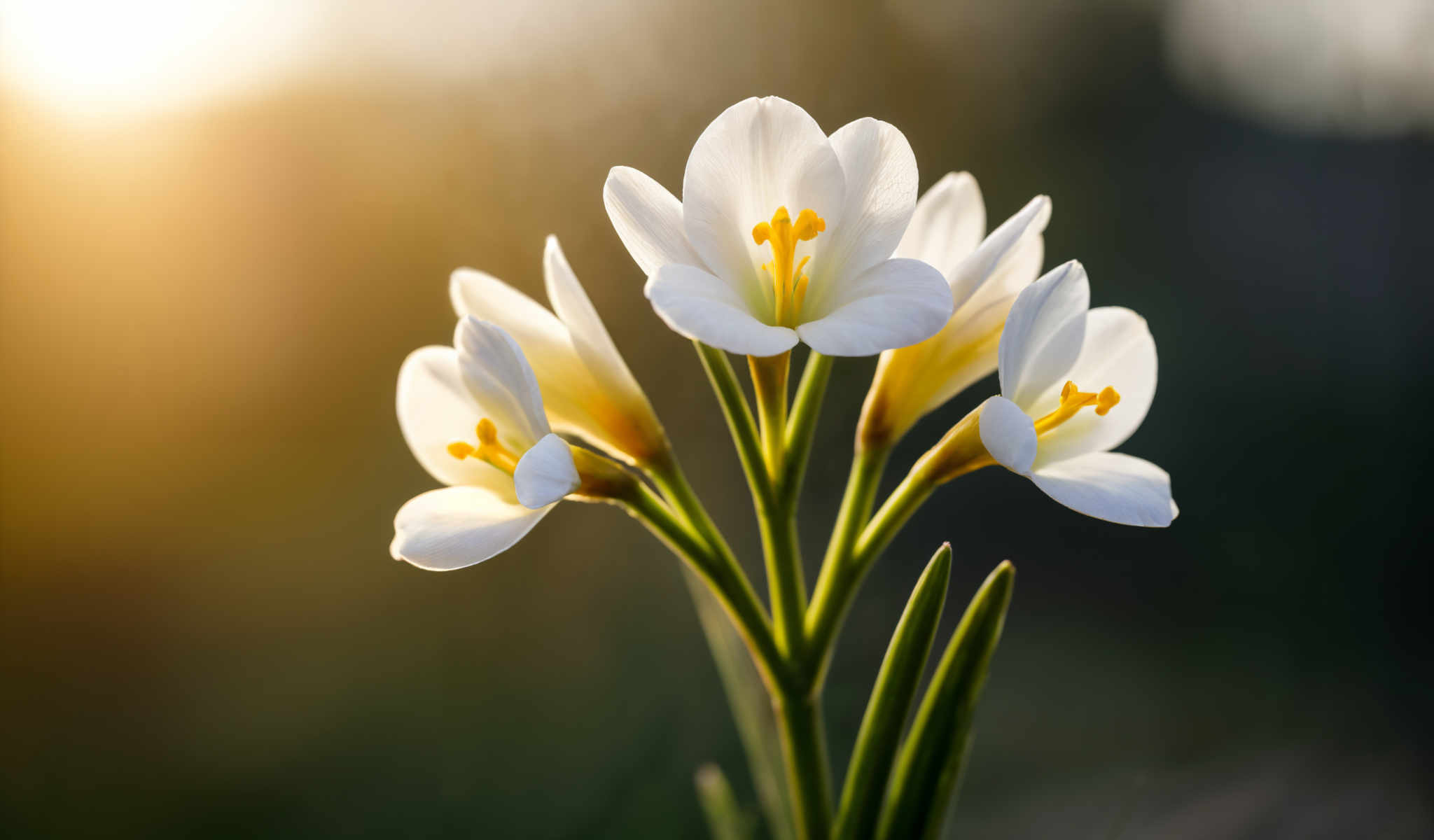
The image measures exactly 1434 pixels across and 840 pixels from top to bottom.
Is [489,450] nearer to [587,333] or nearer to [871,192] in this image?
[587,333]

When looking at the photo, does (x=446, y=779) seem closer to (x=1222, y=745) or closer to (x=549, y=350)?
(x=549, y=350)

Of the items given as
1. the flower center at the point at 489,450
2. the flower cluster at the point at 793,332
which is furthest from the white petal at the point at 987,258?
the flower center at the point at 489,450

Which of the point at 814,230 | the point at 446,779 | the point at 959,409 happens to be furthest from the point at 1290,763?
the point at 814,230

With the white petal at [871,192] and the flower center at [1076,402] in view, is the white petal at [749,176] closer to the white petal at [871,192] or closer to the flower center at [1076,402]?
the white petal at [871,192]

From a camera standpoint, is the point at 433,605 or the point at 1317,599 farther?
the point at 1317,599

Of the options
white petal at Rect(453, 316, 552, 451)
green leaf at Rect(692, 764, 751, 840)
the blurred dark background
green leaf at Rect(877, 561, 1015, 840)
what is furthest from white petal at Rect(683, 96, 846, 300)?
the blurred dark background

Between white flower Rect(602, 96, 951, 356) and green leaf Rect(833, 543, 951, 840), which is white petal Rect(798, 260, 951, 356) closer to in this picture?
white flower Rect(602, 96, 951, 356)

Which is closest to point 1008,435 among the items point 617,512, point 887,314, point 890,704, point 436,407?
point 887,314
